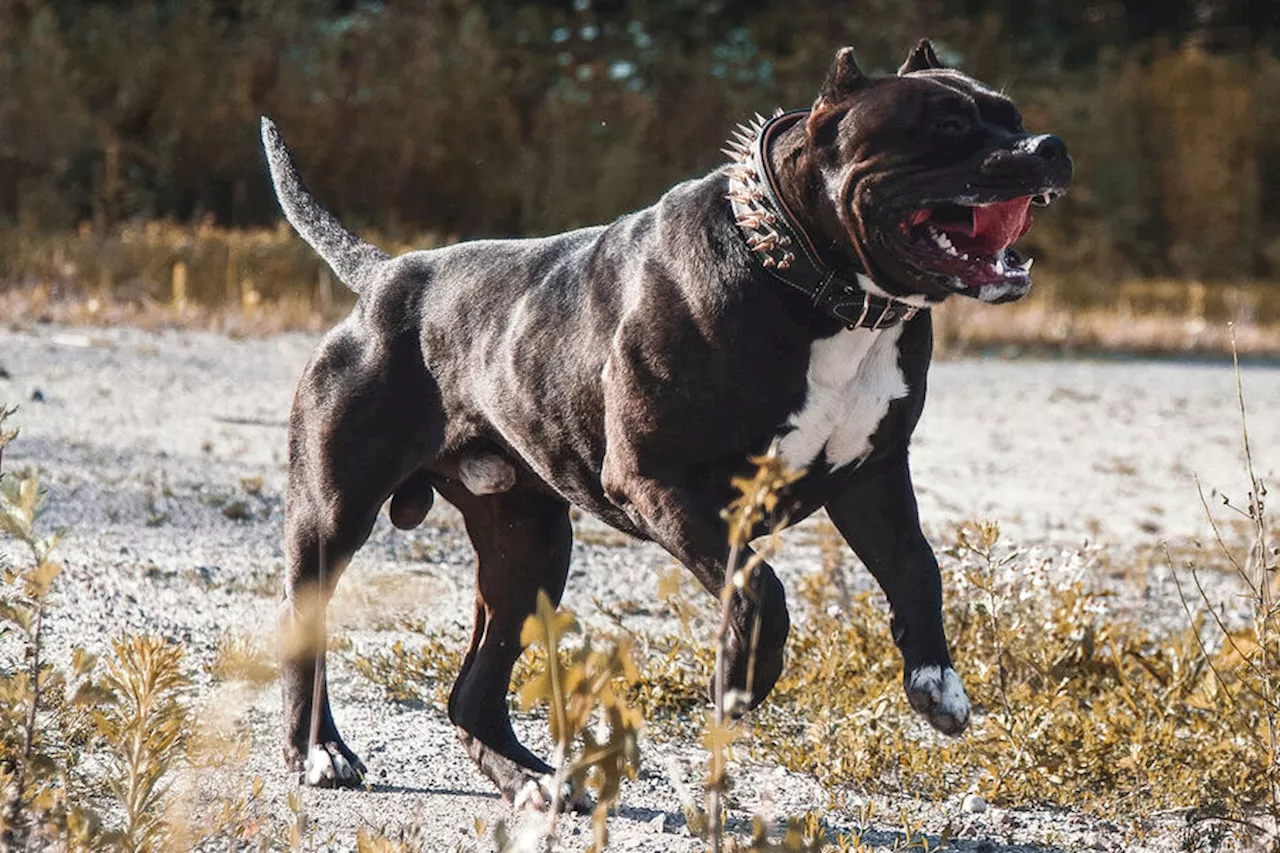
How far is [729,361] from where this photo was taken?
3633 millimetres

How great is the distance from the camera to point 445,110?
15266mm

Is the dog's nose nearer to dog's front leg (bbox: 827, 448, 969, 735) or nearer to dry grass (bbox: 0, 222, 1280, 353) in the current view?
dog's front leg (bbox: 827, 448, 969, 735)

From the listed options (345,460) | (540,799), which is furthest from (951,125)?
(540,799)

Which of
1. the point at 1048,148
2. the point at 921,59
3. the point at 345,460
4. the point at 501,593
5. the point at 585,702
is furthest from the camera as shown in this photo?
the point at 501,593

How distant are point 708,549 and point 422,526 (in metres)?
3.18

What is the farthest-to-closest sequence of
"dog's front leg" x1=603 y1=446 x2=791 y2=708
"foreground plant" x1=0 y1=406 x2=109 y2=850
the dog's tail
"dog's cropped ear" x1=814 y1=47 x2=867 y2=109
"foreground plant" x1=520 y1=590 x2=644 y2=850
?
the dog's tail, "dog's cropped ear" x1=814 y1=47 x2=867 y2=109, "dog's front leg" x1=603 y1=446 x2=791 y2=708, "foreground plant" x1=0 y1=406 x2=109 y2=850, "foreground plant" x1=520 y1=590 x2=644 y2=850

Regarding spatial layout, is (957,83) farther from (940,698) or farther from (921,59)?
(940,698)

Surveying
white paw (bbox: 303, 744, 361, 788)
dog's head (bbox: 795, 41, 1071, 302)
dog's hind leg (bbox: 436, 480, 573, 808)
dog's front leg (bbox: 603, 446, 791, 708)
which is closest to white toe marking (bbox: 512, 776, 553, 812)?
dog's hind leg (bbox: 436, 480, 573, 808)

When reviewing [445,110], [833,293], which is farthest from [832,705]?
[445,110]

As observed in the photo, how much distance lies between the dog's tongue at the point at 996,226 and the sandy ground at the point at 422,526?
1.20 meters

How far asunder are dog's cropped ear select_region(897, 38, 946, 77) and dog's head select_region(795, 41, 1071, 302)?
30 cm

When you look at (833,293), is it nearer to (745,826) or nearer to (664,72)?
(745,826)

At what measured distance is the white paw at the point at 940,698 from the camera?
3.65 metres

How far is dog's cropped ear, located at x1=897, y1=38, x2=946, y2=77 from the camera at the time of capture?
407 cm
